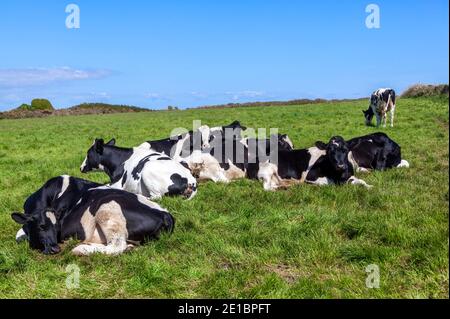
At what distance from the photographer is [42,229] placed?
691cm

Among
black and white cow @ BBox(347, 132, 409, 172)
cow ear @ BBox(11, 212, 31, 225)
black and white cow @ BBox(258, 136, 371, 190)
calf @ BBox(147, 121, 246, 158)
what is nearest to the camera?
Result: cow ear @ BBox(11, 212, 31, 225)

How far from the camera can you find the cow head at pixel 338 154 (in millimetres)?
10133

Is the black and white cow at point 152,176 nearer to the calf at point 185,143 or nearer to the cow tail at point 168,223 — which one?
the calf at point 185,143

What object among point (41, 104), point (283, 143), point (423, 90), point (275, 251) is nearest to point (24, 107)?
point (41, 104)

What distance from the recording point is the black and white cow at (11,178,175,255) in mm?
6766

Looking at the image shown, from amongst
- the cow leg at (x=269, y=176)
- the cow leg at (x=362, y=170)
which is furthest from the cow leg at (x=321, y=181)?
the cow leg at (x=362, y=170)

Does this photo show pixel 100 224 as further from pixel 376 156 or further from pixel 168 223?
pixel 376 156

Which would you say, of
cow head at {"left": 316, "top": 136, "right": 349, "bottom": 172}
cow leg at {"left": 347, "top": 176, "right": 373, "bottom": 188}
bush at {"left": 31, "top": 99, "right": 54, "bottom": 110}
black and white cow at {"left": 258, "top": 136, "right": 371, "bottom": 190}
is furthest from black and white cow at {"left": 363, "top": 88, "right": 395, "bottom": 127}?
bush at {"left": 31, "top": 99, "right": 54, "bottom": 110}

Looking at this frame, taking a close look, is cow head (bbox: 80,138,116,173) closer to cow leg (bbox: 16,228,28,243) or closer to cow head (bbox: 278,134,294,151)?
cow leg (bbox: 16,228,28,243)

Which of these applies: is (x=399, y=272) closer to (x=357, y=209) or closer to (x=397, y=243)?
(x=397, y=243)

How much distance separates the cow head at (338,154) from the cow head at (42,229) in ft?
18.6

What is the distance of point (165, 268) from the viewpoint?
19.4 feet
